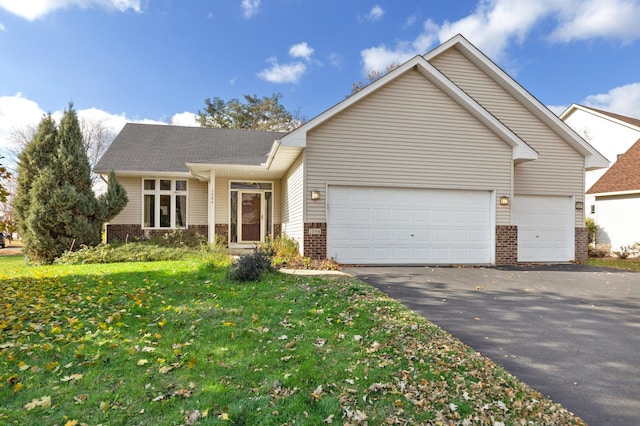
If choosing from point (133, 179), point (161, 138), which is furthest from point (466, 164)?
point (161, 138)

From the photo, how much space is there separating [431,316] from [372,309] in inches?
33.5

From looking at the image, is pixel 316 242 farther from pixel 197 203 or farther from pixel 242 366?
pixel 197 203

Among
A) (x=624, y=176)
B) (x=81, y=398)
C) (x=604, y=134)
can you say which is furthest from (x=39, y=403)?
(x=604, y=134)


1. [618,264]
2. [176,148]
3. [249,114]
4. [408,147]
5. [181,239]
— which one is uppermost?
[249,114]

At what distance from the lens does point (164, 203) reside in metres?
14.6

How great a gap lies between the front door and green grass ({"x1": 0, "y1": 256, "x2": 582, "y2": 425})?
921 cm

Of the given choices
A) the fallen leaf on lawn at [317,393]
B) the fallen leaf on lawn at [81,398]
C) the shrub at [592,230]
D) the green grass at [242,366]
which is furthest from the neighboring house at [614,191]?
the fallen leaf on lawn at [81,398]

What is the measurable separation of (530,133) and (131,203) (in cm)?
1526

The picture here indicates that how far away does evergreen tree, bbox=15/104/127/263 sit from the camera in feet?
35.0

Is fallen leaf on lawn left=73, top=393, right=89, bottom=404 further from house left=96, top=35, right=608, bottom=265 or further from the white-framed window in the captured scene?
the white-framed window

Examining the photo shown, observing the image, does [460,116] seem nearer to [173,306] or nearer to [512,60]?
[173,306]

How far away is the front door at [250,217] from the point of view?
14852 millimetres

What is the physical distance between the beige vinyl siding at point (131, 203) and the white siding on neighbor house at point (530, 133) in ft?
40.3

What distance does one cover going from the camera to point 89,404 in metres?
2.80
